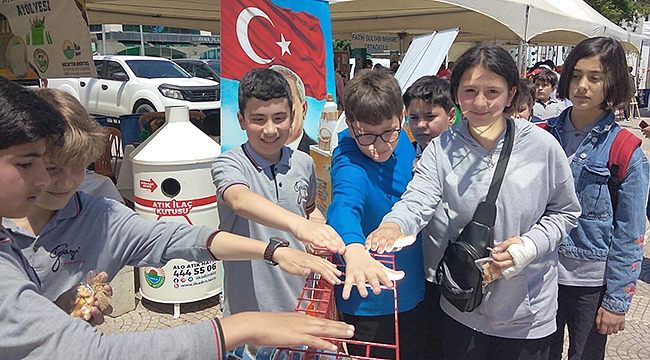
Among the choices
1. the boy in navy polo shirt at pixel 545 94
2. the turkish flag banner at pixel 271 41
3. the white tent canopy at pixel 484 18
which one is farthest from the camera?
the white tent canopy at pixel 484 18

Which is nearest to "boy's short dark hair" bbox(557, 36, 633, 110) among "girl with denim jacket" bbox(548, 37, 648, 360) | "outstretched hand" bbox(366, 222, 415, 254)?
"girl with denim jacket" bbox(548, 37, 648, 360)

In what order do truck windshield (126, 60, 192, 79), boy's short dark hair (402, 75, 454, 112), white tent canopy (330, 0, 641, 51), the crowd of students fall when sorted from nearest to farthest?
the crowd of students
boy's short dark hair (402, 75, 454, 112)
white tent canopy (330, 0, 641, 51)
truck windshield (126, 60, 192, 79)

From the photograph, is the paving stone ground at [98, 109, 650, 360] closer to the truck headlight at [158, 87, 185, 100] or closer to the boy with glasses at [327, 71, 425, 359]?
the boy with glasses at [327, 71, 425, 359]

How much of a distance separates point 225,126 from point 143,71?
1030 centimetres

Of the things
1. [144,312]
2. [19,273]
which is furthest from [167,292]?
[19,273]

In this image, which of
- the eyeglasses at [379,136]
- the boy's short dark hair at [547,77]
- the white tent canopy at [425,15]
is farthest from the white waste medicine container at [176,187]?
the boy's short dark hair at [547,77]

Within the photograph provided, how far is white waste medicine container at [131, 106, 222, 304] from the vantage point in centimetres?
352

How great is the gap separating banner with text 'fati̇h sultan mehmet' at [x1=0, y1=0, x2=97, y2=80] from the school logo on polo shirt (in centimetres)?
365

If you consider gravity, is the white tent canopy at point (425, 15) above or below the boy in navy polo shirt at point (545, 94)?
above

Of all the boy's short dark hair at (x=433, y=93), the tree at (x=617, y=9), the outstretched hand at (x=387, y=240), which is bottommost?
the outstretched hand at (x=387, y=240)

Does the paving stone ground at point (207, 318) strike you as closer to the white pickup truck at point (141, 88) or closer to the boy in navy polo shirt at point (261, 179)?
the boy in navy polo shirt at point (261, 179)

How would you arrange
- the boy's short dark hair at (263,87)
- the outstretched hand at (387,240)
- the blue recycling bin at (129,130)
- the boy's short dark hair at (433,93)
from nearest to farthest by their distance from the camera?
the outstretched hand at (387,240) → the boy's short dark hair at (263,87) → the boy's short dark hair at (433,93) → the blue recycling bin at (129,130)

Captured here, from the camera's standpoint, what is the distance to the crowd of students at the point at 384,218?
3.71 ft

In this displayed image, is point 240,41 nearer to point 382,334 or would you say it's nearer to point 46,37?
point 382,334
